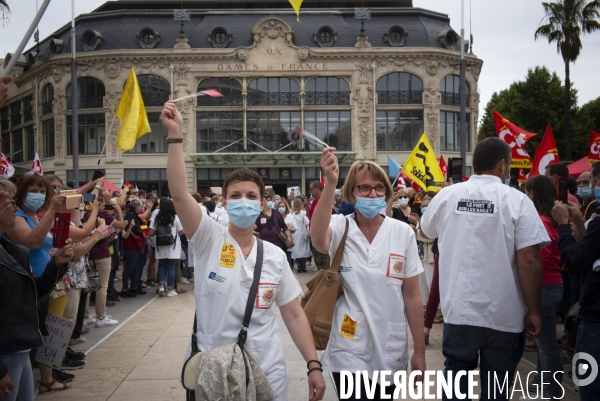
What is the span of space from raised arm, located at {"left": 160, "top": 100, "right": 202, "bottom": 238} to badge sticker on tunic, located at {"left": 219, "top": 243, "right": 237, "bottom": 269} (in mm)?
188

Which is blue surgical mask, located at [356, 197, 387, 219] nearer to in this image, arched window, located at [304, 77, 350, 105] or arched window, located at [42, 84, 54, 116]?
arched window, located at [304, 77, 350, 105]

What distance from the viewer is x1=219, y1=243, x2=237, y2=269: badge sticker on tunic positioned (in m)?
3.00

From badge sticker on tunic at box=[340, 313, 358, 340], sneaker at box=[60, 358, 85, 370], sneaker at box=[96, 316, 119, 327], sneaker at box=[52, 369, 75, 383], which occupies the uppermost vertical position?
badge sticker on tunic at box=[340, 313, 358, 340]

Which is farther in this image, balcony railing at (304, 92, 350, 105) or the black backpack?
balcony railing at (304, 92, 350, 105)

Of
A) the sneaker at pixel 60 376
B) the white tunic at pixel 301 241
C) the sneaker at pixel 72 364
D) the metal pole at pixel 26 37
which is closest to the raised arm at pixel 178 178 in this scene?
the metal pole at pixel 26 37

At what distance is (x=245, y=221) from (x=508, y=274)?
1.78m

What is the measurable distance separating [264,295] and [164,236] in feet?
29.3

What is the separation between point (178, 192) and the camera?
2.99 m

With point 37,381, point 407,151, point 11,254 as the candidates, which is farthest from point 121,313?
point 407,151

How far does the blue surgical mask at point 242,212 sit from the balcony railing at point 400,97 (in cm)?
3840

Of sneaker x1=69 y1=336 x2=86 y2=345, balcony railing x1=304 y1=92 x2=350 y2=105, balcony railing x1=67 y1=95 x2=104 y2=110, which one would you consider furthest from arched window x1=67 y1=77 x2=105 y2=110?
sneaker x1=69 y1=336 x2=86 y2=345

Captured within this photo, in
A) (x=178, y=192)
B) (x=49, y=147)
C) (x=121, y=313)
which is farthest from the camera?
(x=49, y=147)

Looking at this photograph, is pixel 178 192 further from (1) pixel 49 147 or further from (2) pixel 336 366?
(1) pixel 49 147

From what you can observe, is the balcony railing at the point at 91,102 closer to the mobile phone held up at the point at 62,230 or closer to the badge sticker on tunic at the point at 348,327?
the mobile phone held up at the point at 62,230
